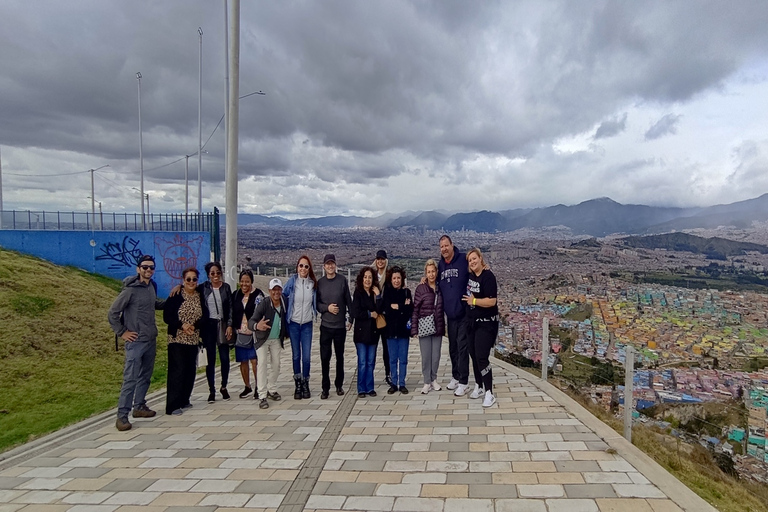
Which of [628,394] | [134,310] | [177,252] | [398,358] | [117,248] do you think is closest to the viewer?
[628,394]

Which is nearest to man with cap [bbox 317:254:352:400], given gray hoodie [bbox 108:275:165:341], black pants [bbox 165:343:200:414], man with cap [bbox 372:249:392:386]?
Result: man with cap [bbox 372:249:392:386]

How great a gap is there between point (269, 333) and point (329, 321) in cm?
82

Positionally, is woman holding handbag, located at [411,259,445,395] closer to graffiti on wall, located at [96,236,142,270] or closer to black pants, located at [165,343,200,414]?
black pants, located at [165,343,200,414]

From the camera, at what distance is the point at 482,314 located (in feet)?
18.9

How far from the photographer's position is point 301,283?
6.41 meters

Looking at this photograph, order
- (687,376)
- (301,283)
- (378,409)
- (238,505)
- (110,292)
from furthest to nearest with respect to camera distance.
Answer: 1. (110,292)
2. (687,376)
3. (301,283)
4. (378,409)
5. (238,505)

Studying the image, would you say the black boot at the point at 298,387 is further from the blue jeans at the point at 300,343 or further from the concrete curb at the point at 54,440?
the concrete curb at the point at 54,440

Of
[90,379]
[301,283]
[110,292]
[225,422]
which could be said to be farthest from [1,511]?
[110,292]

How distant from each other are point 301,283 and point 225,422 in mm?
1963

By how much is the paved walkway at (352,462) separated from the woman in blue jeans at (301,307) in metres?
0.72

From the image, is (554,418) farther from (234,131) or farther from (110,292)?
(110,292)

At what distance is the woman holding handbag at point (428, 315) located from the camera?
255 inches

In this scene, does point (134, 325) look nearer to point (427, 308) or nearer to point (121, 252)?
point (427, 308)

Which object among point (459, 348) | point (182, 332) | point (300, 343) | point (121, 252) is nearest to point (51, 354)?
point (182, 332)
